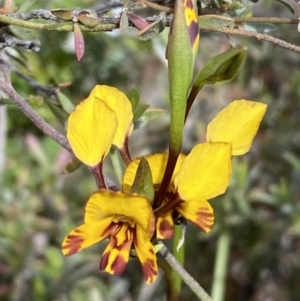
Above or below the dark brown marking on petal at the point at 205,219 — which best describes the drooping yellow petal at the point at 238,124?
above

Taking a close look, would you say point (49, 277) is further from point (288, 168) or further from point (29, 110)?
point (29, 110)

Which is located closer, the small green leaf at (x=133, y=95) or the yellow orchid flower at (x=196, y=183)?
the yellow orchid flower at (x=196, y=183)

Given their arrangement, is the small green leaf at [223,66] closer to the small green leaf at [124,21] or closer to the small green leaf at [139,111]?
the small green leaf at [124,21]

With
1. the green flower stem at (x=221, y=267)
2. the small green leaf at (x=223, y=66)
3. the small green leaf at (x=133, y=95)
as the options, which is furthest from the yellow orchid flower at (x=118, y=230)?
the green flower stem at (x=221, y=267)

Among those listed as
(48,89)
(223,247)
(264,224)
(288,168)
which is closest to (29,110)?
(48,89)

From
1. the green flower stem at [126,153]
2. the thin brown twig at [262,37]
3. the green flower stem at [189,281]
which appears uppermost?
the thin brown twig at [262,37]

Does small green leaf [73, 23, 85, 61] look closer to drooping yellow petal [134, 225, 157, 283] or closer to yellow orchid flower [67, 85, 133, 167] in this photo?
yellow orchid flower [67, 85, 133, 167]
